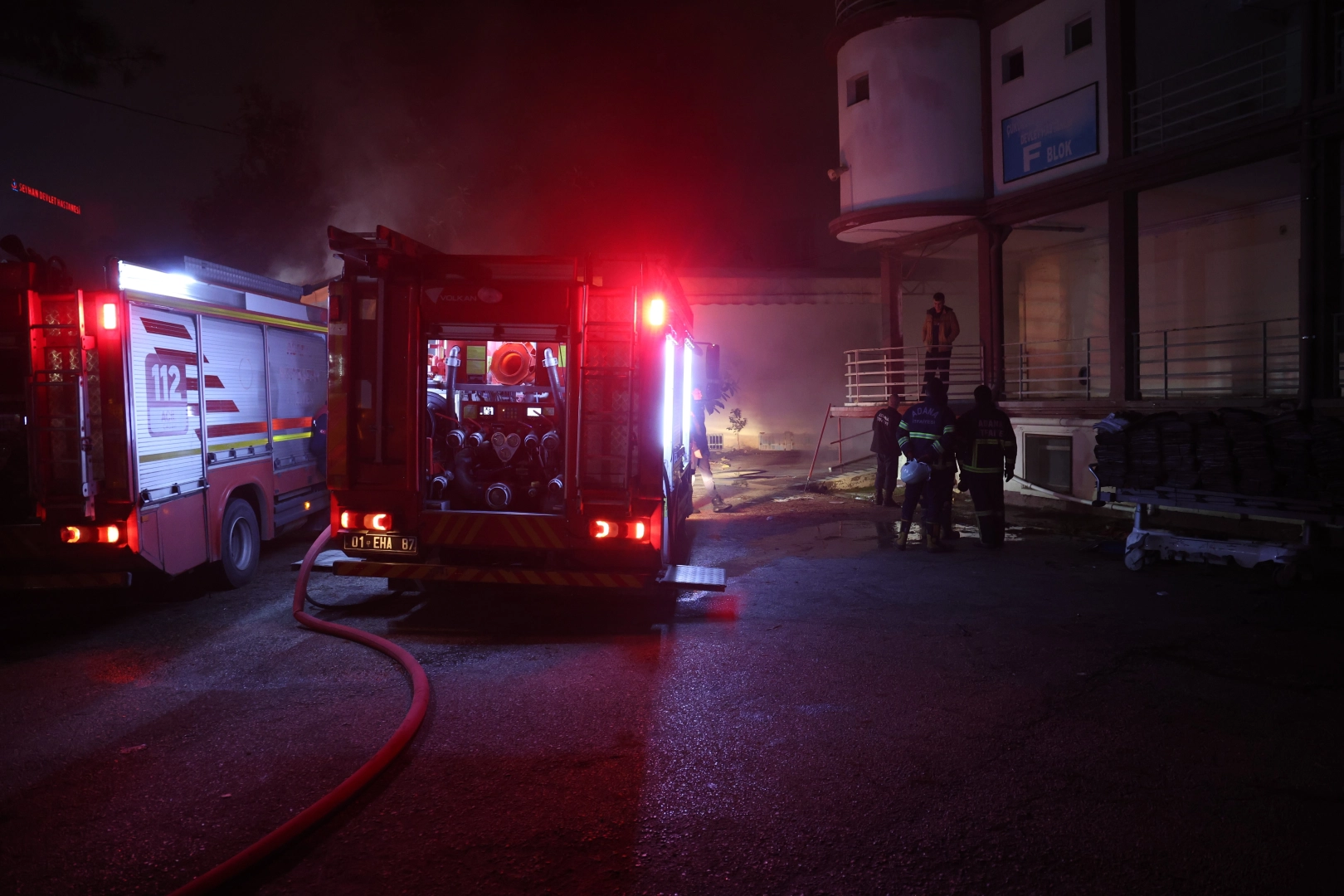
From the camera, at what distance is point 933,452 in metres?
9.06

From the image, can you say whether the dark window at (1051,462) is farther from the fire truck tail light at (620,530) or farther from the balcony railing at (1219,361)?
the fire truck tail light at (620,530)

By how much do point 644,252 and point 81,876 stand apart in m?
4.58

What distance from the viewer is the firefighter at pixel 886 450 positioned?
12.2m

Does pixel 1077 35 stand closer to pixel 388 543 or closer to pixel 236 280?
pixel 236 280

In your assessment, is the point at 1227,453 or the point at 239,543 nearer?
the point at 1227,453

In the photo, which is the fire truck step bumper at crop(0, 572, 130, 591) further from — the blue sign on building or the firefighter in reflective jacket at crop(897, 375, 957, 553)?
the blue sign on building

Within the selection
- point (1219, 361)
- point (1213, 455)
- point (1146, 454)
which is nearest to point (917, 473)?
point (1146, 454)

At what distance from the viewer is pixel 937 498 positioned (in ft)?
29.7

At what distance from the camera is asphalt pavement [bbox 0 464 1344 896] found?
2.92 metres

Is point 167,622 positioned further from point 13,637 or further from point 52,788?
point 52,788

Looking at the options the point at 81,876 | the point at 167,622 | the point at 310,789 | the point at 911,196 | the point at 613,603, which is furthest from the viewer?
the point at 911,196

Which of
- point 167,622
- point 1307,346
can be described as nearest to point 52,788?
point 167,622

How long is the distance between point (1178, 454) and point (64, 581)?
9.68 metres

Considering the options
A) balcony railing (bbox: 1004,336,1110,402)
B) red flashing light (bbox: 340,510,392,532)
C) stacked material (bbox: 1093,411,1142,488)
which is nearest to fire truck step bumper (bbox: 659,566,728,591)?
red flashing light (bbox: 340,510,392,532)
